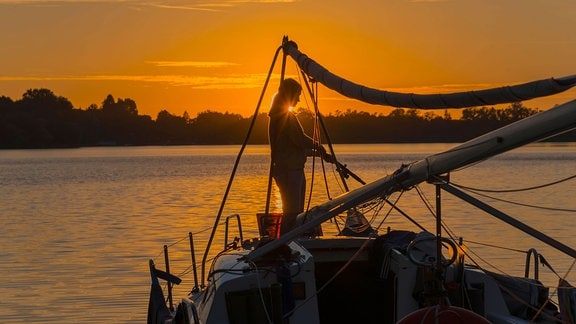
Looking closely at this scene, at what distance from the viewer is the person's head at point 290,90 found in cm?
1376

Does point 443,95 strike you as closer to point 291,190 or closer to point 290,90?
point 290,90

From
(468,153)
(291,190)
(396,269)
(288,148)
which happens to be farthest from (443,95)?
(291,190)

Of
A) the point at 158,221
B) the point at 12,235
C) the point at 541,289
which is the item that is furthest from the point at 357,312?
the point at 158,221

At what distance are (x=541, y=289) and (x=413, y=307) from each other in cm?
237

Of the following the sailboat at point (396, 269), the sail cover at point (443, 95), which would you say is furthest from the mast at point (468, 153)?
the sail cover at point (443, 95)

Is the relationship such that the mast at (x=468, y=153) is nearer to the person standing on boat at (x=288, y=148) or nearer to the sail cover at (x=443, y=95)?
the sail cover at (x=443, y=95)

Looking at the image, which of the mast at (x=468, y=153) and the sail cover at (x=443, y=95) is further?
the sail cover at (x=443, y=95)

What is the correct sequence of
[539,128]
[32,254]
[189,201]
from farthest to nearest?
[189,201] → [32,254] → [539,128]

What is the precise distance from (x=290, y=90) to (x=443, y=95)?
4.22 meters

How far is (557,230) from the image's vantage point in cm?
3456

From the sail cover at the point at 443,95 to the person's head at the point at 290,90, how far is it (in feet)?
2.99

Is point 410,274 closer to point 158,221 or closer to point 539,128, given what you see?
point 539,128

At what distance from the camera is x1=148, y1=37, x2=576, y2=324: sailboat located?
27.6 ft

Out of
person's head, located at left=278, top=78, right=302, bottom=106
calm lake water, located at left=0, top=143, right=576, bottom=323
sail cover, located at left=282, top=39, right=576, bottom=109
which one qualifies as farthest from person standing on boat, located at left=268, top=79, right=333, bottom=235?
calm lake water, located at left=0, top=143, right=576, bottom=323
